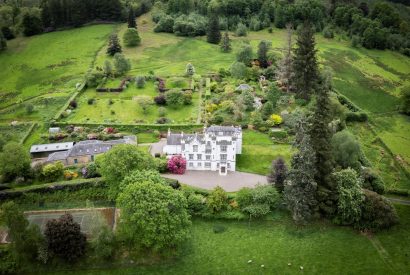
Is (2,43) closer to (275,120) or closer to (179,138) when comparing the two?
(179,138)

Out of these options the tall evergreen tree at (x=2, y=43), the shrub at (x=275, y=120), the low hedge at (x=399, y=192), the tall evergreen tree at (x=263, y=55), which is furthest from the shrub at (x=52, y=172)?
the tall evergreen tree at (x=2, y=43)

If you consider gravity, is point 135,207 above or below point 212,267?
above

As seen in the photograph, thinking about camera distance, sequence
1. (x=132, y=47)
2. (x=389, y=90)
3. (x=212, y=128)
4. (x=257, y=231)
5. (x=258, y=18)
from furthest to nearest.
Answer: (x=258, y=18) < (x=132, y=47) < (x=389, y=90) < (x=212, y=128) < (x=257, y=231)

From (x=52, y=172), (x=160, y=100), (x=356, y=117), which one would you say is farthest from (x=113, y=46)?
(x=356, y=117)

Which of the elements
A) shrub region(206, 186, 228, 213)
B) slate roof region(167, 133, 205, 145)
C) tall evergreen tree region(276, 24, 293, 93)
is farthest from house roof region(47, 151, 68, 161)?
tall evergreen tree region(276, 24, 293, 93)

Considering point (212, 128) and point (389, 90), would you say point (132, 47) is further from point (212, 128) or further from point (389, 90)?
point (389, 90)

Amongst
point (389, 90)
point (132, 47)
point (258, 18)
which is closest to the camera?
point (389, 90)

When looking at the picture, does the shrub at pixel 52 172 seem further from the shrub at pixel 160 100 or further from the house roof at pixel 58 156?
the shrub at pixel 160 100

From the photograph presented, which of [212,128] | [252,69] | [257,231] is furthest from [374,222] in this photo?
[252,69]
